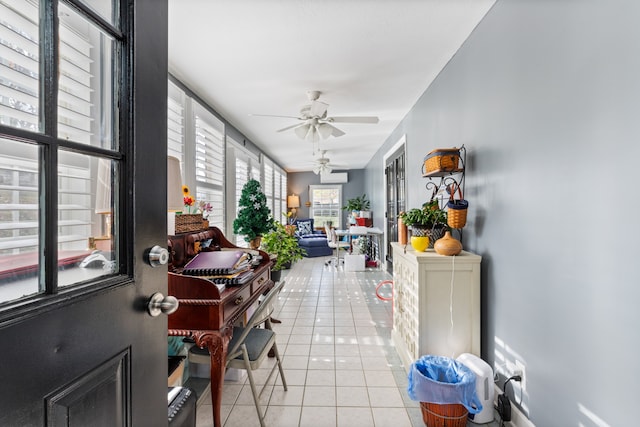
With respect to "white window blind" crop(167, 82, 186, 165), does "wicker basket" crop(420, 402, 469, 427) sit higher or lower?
lower

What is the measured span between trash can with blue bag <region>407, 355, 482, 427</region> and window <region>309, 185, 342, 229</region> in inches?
336

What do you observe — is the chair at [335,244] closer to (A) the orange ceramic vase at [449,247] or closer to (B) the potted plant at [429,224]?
(B) the potted plant at [429,224]

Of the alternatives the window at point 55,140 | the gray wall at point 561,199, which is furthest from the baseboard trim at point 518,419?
the window at point 55,140

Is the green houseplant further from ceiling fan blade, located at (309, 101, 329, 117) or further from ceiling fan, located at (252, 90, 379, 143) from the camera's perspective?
ceiling fan blade, located at (309, 101, 329, 117)

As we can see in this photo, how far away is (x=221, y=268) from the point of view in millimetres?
2020

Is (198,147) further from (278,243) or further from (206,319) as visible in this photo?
(278,243)

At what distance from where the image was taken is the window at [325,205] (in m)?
10.3

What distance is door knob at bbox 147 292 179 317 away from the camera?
83cm

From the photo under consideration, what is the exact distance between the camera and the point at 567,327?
1.39 metres

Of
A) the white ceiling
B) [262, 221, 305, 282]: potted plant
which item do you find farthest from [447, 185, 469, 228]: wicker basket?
[262, 221, 305, 282]: potted plant

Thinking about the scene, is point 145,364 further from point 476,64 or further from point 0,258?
point 476,64

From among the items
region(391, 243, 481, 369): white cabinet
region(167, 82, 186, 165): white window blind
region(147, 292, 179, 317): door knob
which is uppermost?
region(167, 82, 186, 165): white window blind

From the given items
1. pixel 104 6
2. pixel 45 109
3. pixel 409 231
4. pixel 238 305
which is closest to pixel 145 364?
pixel 45 109

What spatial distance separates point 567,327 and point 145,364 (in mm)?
1670
